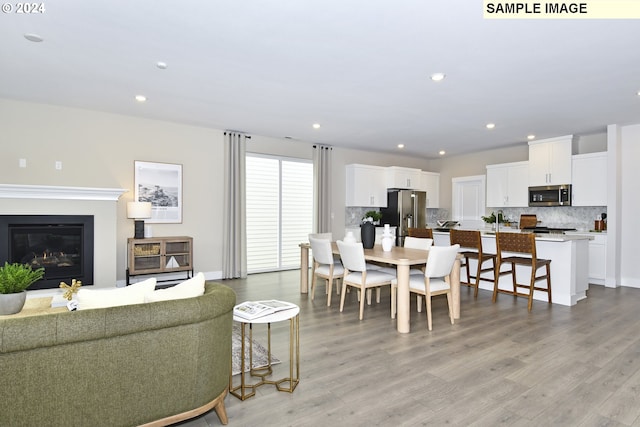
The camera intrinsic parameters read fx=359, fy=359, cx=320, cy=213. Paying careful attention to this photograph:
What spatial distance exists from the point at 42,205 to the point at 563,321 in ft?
21.8

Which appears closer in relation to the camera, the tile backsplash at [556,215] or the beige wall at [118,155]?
the beige wall at [118,155]

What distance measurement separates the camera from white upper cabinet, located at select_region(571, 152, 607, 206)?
6277mm

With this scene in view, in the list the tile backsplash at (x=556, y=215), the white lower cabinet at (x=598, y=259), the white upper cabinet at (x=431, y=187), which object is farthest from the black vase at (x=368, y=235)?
the white upper cabinet at (x=431, y=187)

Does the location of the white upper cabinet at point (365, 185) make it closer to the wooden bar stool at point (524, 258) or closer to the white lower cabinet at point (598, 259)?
the wooden bar stool at point (524, 258)

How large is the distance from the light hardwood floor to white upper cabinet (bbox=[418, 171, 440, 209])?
193 inches

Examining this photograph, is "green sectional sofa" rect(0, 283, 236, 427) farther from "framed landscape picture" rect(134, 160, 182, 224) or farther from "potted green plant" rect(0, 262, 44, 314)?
"framed landscape picture" rect(134, 160, 182, 224)

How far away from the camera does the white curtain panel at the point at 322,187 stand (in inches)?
301

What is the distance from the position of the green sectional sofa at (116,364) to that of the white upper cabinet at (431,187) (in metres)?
7.83

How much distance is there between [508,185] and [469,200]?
3.96ft

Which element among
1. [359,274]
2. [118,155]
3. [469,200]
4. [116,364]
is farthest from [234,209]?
[469,200]

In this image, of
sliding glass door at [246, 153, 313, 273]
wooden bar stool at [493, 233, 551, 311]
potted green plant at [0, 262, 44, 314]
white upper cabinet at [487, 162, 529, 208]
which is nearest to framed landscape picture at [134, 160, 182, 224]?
sliding glass door at [246, 153, 313, 273]

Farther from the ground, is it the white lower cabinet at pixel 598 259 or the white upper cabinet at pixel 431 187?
the white upper cabinet at pixel 431 187

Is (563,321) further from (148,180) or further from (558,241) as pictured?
(148,180)

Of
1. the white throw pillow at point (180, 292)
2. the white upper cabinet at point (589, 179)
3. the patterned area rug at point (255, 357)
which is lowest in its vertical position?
the patterned area rug at point (255, 357)
